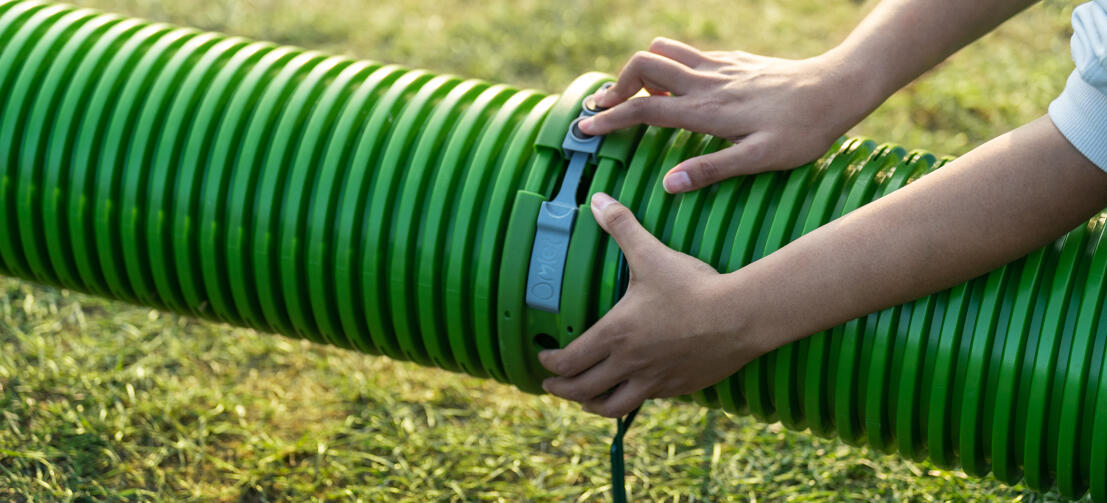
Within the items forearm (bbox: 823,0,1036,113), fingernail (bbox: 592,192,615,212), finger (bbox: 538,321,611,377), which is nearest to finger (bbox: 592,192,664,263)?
fingernail (bbox: 592,192,615,212)

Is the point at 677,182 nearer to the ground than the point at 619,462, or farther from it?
→ farther from it

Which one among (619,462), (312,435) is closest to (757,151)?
(619,462)

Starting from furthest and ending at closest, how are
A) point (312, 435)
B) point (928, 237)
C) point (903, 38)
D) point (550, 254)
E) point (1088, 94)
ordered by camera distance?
point (312, 435) < point (903, 38) < point (550, 254) < point (928, 237) < point (1088, 94)

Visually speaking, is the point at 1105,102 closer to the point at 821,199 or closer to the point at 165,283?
the point at 821,199

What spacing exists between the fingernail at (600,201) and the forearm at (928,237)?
247 millimetres

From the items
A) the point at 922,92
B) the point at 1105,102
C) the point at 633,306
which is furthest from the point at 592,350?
the point at 922,92

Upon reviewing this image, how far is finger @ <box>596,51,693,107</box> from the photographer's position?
207 centimetres

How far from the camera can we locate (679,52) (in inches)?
85.7

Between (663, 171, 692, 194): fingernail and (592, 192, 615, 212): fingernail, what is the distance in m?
0.10

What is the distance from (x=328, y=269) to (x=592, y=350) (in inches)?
21.1

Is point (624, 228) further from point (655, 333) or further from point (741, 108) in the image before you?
point (741, 108)

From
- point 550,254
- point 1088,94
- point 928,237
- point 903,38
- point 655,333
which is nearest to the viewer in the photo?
point 1088,94

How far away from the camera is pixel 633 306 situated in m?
1.89

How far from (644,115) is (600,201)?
18 centimetres
